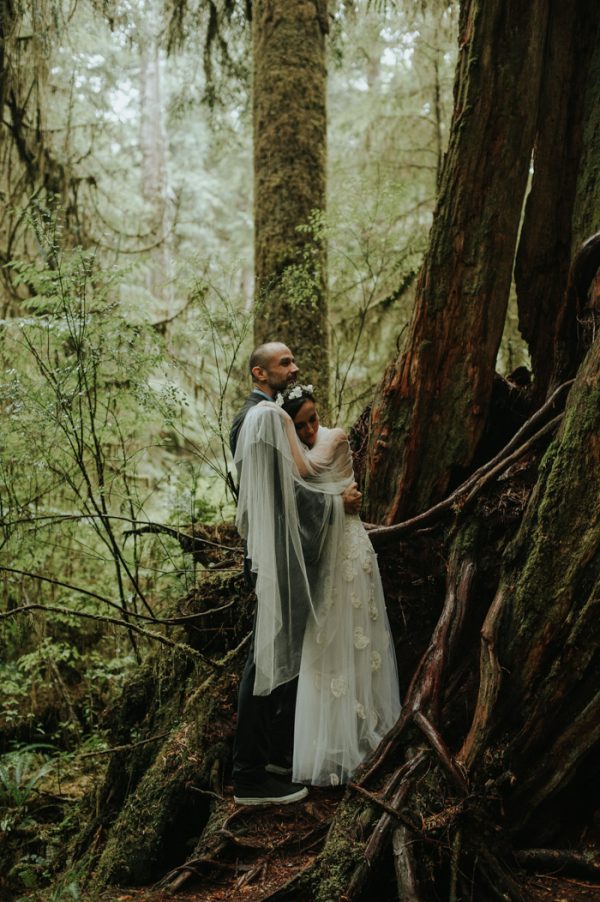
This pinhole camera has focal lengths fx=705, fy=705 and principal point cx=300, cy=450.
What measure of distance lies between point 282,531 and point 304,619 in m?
0.50

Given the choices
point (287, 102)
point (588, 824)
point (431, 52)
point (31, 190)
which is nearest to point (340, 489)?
point (588, 824)

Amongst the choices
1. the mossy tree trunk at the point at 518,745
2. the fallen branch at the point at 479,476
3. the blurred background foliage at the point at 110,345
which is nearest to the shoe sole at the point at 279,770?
the mossy tree trunk at the point at 518,745

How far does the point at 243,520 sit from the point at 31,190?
572 centimetres

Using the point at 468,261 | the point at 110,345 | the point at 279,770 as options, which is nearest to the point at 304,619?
the point at 279,770

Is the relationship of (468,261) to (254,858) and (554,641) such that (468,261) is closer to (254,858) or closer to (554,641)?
(554,641)

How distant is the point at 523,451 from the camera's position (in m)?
3.62

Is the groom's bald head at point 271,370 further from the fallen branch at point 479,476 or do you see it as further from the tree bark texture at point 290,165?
the tree bark texture at point 290,165

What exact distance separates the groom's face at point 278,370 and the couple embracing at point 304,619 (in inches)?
5.6

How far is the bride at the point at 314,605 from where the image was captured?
3.67 metres

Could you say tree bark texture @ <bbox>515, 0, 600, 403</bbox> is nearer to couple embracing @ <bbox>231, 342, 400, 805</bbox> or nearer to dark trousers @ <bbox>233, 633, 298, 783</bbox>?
couple embracing @ <bbox>231, 342, 400, 805</bbox>

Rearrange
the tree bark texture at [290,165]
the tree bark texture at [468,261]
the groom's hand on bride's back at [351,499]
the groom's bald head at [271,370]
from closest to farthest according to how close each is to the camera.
→ the tree bark texture at [468,261] → the groom's hand on bride's back at [351,499] → the groom's bald head at [271,370] → the tree bark texture at [290,165]

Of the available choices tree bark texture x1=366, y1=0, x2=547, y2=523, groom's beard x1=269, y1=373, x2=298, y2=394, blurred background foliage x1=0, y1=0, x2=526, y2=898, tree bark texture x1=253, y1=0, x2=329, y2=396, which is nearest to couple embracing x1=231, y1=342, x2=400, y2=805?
groom's beard x1=269, y1=373, x2=298, y2=394

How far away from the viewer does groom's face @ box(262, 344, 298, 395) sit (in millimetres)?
4160

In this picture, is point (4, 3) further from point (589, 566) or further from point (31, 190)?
point (589, 566)
